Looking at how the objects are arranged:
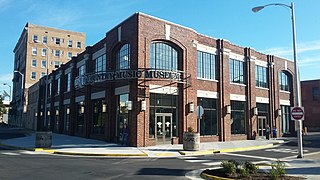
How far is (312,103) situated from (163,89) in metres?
43.6

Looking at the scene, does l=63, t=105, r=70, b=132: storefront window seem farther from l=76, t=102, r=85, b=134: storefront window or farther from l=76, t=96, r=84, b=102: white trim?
l=76, t=96, r=84, b=102: white trim

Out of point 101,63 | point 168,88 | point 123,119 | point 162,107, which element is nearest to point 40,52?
point 101,63

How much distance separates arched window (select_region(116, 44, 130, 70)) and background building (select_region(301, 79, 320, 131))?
44216mm

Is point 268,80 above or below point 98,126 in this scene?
above

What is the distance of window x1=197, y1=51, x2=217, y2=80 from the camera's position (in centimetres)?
2602

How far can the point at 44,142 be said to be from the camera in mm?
20516

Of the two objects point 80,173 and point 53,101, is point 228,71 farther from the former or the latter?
point 53,101

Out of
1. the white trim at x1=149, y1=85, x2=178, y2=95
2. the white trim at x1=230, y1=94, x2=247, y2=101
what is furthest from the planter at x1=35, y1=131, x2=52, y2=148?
the white trim at x1=230, y1=94, x2=247, y2=101

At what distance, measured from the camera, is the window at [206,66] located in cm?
2602

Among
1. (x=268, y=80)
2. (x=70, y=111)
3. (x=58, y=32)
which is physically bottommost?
(x=70, y=111)

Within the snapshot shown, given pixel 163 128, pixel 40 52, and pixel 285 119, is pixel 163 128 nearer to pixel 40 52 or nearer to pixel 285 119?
pixel 285 119

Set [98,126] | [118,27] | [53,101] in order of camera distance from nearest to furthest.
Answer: [118,27], [98,126], [53,101]


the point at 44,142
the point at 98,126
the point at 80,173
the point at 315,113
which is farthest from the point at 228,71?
the point at 315,113

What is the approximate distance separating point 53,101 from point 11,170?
32013 millimetres
